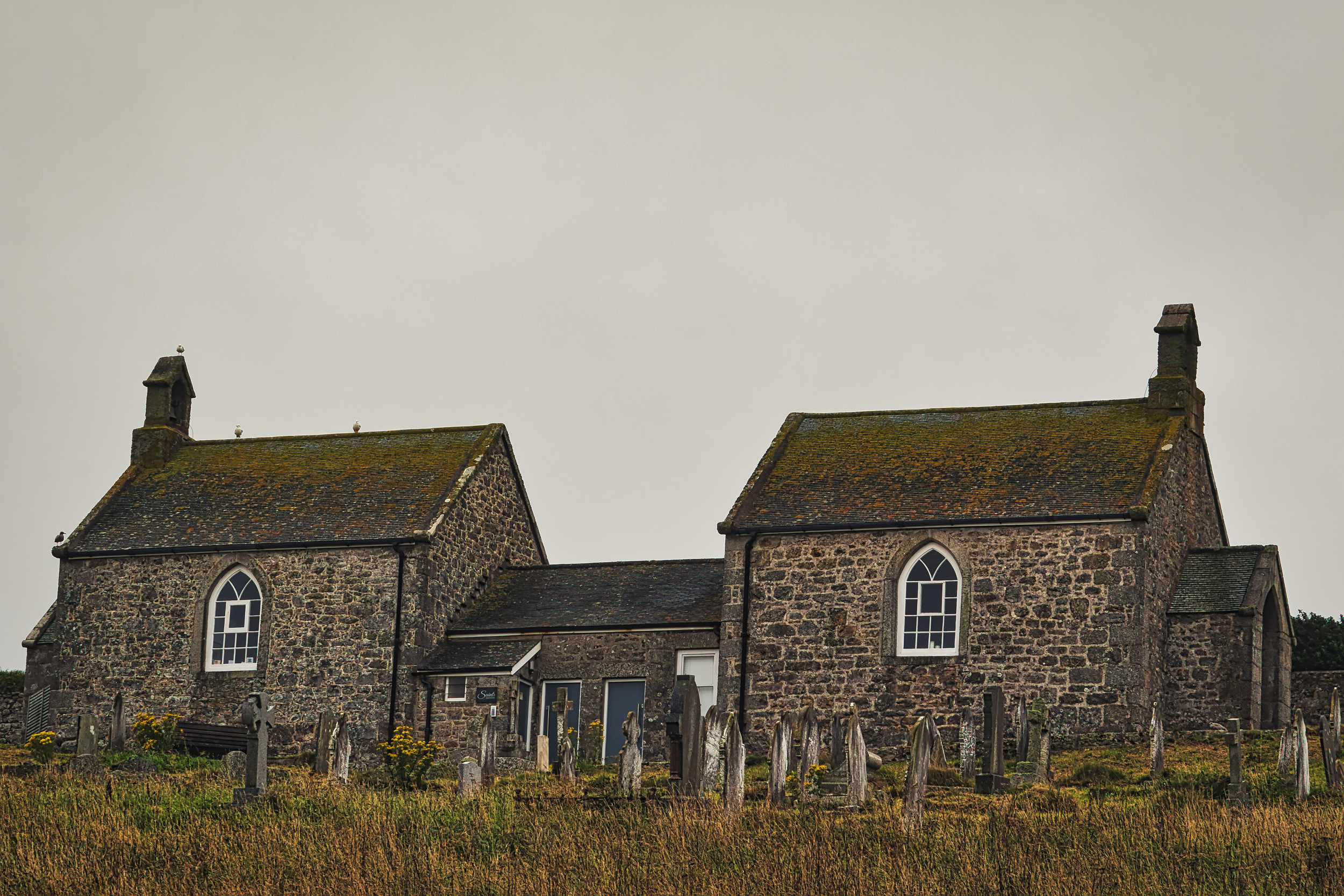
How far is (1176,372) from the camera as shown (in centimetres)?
3847

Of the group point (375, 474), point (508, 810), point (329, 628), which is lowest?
point (508, 810)

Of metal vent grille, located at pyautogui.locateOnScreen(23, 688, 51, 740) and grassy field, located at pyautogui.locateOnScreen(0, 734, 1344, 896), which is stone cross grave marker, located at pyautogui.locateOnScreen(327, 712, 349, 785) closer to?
grassy field, located at pyautogui.locateOnScreen(0, 734, 1344, 896)

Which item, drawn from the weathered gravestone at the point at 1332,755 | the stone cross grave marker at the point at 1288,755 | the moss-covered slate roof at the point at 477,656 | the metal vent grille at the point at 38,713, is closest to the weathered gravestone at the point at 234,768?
the moss-covered slate roof at the point at 477,656

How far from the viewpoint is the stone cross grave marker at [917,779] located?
70.9 ft

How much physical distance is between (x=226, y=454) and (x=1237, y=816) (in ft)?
93.6

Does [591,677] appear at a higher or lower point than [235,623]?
lower

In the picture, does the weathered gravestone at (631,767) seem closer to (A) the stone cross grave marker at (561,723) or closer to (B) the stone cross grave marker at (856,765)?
(A) the stone cross grave marker at (561,723)

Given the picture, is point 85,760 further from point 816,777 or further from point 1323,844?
point 1323,844

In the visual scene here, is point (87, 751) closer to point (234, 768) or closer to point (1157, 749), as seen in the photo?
point (234, 768)

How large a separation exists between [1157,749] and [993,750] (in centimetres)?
266

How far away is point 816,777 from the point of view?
24297 mm

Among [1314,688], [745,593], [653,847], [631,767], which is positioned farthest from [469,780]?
[1314,688]

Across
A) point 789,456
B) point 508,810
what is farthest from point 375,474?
point 508,810

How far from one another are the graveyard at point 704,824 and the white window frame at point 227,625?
939 cm
